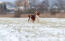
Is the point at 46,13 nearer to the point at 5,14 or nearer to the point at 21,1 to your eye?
the point at 5,14

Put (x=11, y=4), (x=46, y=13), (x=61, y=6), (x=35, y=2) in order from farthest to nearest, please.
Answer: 1. (x=11, y=4)
2. (x=35, y=2)
3. (x=61, y=6)
4. (x=46, y=13)

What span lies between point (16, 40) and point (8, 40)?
0.32m

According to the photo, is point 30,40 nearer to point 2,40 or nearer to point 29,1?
point 2,40

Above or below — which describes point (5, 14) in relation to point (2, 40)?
below

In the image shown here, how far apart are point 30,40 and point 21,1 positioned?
6391 cm

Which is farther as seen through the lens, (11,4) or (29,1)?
(11,4)

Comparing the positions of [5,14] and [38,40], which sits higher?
[38,40]

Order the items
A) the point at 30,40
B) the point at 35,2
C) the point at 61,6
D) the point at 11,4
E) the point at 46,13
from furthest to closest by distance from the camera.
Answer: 1. the point at 11,4
2. the point at 35,2
3. the point at 61,6
4. the point at 46,13
5. the point at 30,40

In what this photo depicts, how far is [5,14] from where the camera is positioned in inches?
1841

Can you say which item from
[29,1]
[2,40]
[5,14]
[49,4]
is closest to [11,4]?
[29,1]

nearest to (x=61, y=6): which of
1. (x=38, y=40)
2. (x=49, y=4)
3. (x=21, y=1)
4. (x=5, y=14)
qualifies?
(x=49, y=4)

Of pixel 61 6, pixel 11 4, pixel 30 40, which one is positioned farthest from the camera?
pixel 11 4

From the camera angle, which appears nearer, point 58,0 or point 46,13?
point 46,13

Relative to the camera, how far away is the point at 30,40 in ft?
26.7
